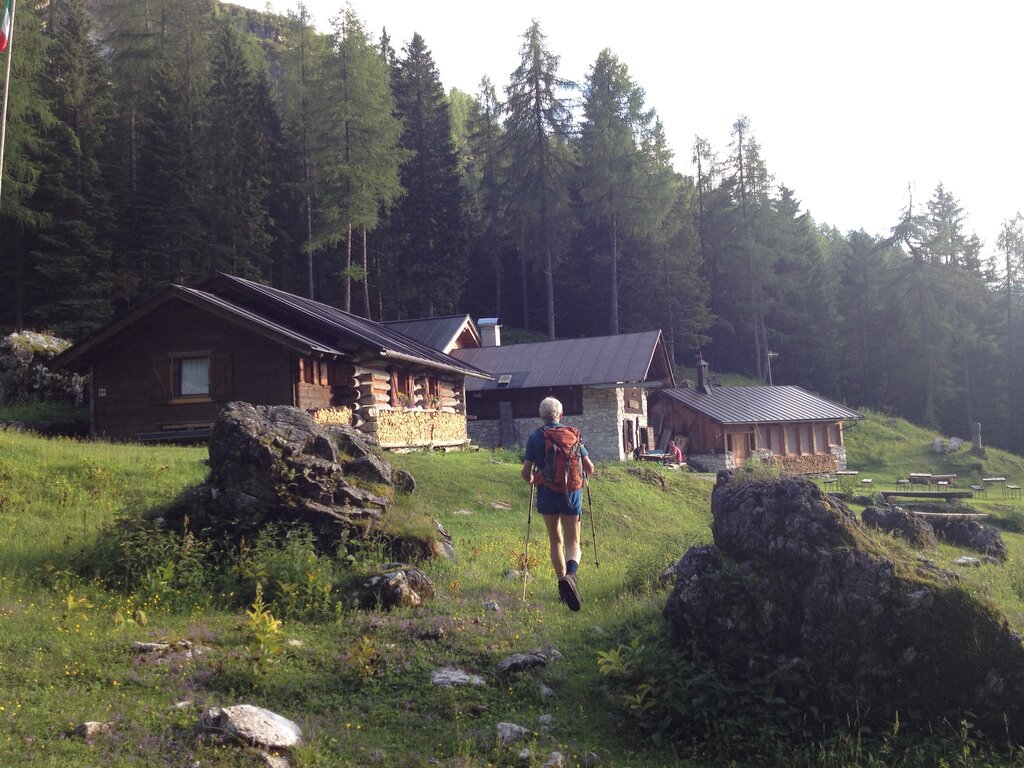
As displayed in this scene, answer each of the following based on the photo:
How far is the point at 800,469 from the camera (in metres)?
39.0

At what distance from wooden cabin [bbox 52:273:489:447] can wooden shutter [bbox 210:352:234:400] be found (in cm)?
3

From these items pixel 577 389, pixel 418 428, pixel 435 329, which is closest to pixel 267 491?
pixel 418 428

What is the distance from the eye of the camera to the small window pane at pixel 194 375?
72.8 ft

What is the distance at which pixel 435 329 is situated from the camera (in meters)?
36.0

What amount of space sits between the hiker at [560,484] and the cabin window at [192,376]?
16.5m

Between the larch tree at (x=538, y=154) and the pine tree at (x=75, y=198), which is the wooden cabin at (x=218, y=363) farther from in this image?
the larch tree at (x=538, y=154)

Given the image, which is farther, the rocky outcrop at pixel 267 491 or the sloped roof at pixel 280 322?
the sloped roof at pixel 280 322

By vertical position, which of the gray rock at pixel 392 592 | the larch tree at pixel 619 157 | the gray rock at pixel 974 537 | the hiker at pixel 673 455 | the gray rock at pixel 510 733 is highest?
the larch tree at pixel 619 157

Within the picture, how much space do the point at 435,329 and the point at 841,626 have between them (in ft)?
101

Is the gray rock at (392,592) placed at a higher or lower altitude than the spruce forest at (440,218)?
lower

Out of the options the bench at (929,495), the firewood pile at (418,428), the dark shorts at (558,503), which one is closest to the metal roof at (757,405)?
the bench at (929,495)

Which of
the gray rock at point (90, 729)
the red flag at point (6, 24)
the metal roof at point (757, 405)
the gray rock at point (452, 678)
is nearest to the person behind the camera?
the gray rock at point (90, 729)

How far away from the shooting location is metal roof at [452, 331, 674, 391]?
1289 inches

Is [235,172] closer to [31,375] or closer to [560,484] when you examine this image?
[31,375]
